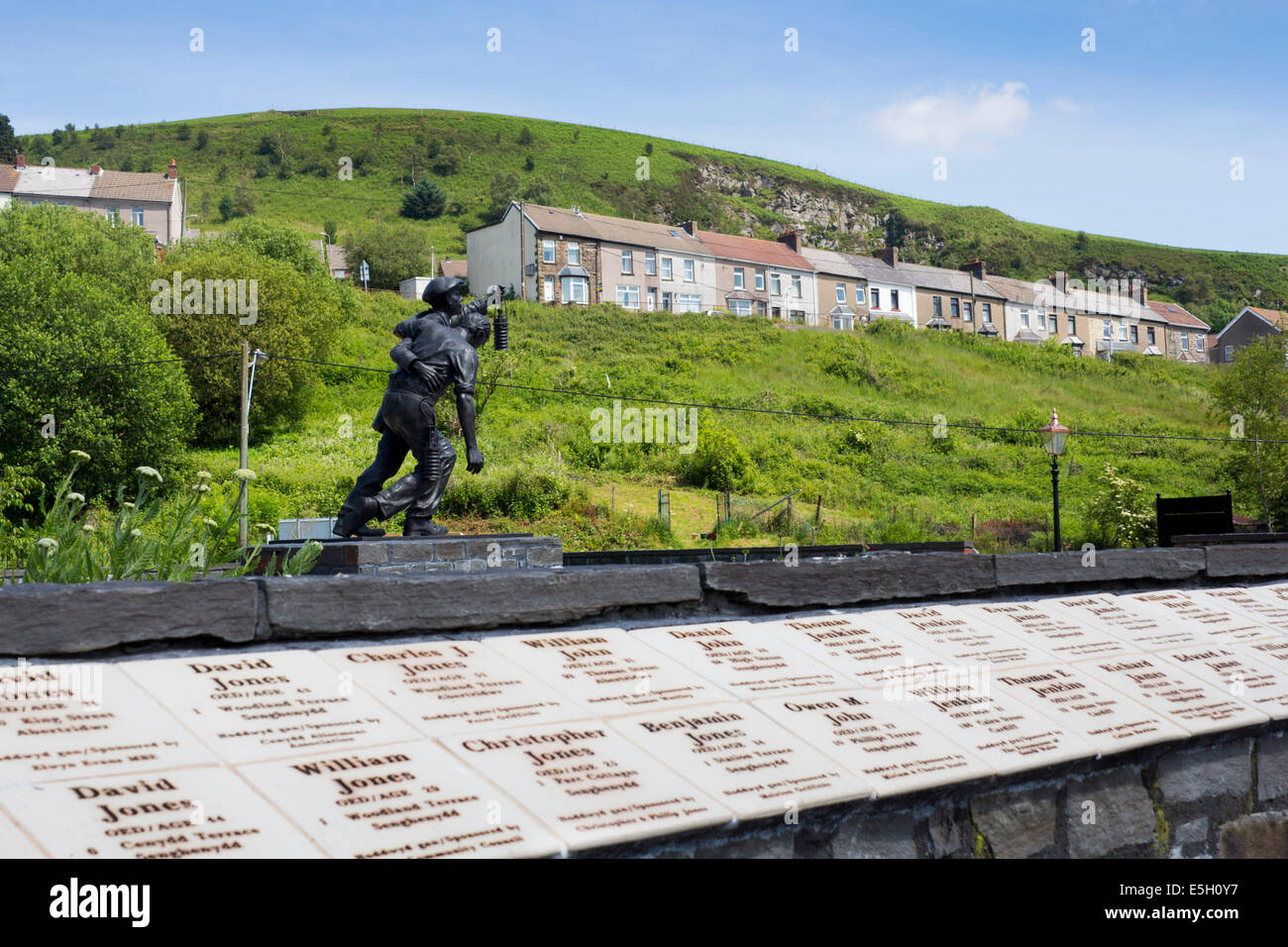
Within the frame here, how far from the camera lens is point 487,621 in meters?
3.55

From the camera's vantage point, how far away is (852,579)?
4445 mm

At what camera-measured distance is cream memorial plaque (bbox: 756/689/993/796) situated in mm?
3209

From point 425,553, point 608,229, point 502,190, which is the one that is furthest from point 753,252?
point 425,553

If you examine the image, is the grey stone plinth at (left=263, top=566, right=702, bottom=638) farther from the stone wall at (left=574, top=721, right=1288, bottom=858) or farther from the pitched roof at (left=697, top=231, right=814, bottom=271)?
the pitched roof at (left=697, top=231, right=814, bottom=271)

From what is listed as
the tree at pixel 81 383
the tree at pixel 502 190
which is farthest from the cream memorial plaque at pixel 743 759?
the tree at pixel 502 190

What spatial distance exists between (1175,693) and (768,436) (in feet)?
116

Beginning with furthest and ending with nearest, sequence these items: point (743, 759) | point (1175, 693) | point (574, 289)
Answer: point (574, 289) < point (1175, 693) < point (743, 759)

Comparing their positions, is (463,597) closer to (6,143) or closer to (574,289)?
(574,289)

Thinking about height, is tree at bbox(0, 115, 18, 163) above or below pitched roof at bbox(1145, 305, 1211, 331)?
above

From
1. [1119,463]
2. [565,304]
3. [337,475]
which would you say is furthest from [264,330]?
[1119,463]

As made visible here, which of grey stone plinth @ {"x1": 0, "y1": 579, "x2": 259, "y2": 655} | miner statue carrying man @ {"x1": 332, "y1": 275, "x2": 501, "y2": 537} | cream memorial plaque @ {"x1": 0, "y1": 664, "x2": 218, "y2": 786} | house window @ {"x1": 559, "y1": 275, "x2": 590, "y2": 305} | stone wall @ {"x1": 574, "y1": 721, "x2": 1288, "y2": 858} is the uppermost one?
house window @ {"x1": 559, "y1": 275, "x2": 590, "y2": 305}

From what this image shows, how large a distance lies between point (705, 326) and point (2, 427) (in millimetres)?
34285

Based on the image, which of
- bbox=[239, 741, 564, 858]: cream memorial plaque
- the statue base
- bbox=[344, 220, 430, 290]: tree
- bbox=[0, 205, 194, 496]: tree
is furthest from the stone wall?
bbox=[344, 220, 430, 290]: tree

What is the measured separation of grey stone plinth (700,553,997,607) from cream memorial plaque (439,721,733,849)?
1.23 meters
